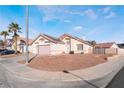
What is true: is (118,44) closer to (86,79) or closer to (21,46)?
(21,46)

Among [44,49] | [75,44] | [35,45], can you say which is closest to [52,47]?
[44,49]

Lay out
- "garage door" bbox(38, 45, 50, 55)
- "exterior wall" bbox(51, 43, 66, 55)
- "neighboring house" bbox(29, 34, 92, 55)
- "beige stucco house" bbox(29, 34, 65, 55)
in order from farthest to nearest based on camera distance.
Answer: "garage door" bbox(38, 45, 50, 55), "neighboring house" bbox(29, 34, 92, 55), "beige stucco house" bbox(29, 34, 65, 55), "exterior wall" bbox(51, 43, 66, 55)

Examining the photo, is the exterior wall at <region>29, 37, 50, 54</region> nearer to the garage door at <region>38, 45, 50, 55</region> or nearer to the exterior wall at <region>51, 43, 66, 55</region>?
the garage door at <region>38, 45, 50, 55</region>

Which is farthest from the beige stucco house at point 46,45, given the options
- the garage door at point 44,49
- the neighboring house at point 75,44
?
the neighboring house at point 75,44

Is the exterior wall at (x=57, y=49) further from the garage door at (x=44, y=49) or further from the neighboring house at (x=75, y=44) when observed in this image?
the neighboring house at (x=75, y=44)

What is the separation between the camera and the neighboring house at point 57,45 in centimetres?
3409

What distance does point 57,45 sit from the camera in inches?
1352

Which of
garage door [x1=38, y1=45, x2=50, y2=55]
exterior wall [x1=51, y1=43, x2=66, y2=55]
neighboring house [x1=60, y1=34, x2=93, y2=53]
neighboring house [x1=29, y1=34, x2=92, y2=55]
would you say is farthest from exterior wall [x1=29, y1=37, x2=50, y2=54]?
neighboring house [x1=60, y1=34, x2=93, y2=53]

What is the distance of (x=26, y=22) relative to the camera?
63.0ft

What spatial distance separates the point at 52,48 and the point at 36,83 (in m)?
22.6

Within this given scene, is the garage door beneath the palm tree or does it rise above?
beneath

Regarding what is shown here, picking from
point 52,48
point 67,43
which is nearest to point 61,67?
point 52,48

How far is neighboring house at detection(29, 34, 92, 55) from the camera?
34094 millimetres

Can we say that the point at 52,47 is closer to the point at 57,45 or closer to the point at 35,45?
the point at 57,45
